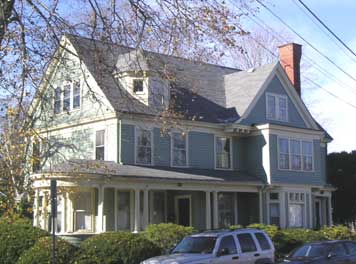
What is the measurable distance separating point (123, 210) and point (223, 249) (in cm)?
1368

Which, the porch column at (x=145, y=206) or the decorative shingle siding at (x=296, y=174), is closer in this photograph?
the porch column at (x=145, y=206)

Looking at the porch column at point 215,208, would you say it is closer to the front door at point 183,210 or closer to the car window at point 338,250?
the front door at point 183,210

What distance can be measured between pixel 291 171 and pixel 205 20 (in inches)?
905

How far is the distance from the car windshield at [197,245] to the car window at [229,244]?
0.25 m

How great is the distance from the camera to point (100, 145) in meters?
31.2

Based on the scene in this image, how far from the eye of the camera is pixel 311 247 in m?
17.8

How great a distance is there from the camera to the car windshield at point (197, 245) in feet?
56.3

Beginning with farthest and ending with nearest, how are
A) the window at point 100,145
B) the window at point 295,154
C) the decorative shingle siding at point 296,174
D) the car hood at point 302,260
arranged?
1. the window at point 295,154
2. the decorative shingle siding at point 296,174
3. the window at point 100,145
4. the car hood at point 302,260

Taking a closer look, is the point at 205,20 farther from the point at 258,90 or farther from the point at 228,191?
the point at 258,90

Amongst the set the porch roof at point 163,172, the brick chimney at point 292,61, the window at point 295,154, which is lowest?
the porch roof at point 163,172

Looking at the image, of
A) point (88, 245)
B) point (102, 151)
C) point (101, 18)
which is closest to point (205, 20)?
point (101, 18)

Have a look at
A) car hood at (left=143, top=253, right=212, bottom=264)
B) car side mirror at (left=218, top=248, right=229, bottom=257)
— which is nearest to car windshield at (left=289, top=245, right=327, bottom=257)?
car side mirror at (left=218, top=248, right=229, bottom=257)

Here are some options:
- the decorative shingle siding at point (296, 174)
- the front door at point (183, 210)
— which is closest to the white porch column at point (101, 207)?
the front door at point (183, 210)

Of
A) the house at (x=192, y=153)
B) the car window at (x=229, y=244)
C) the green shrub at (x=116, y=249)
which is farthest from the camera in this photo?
the house at (x=192, y=153)
